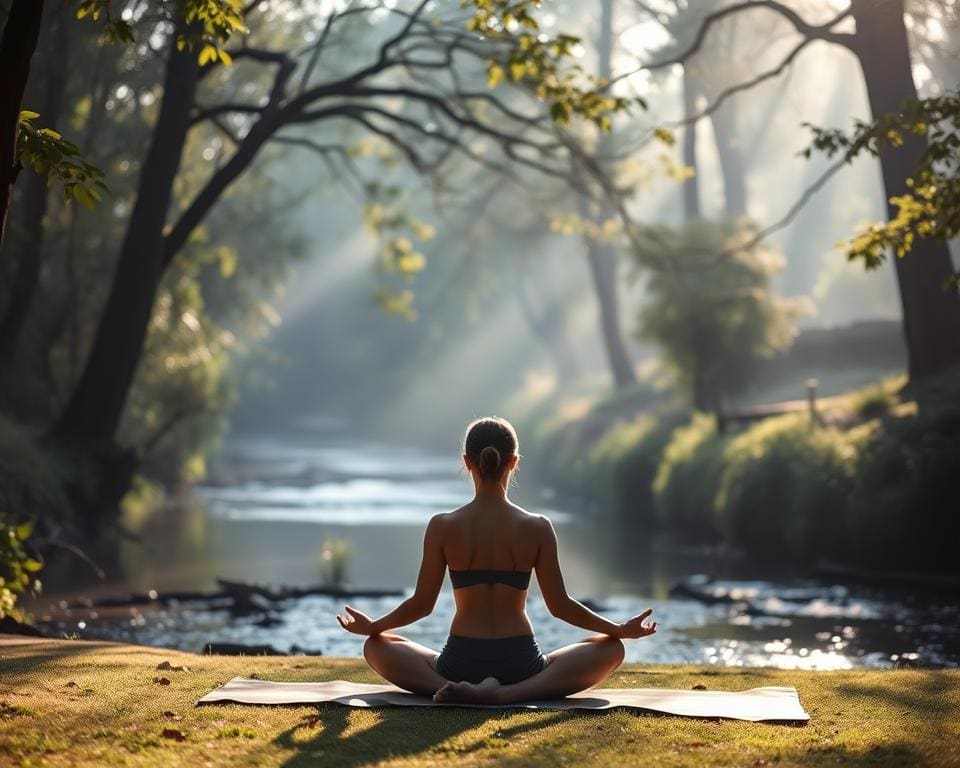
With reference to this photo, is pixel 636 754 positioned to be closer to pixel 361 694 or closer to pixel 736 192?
pixel 361 694

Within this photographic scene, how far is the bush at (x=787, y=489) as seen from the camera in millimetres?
20094

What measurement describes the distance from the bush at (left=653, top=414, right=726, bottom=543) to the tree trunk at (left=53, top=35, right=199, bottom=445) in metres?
10.3

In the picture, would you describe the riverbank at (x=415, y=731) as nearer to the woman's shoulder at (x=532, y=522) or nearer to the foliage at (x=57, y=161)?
the woman's shoulder at (x=532, y=522)

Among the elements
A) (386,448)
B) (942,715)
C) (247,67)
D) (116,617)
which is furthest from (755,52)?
(386,448)

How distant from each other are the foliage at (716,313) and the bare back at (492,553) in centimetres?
2304

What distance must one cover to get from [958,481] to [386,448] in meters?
44.6

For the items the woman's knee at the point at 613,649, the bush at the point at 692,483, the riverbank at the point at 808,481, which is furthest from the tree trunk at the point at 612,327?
the woman's knee at the point at 613,649

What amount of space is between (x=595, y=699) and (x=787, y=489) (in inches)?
572

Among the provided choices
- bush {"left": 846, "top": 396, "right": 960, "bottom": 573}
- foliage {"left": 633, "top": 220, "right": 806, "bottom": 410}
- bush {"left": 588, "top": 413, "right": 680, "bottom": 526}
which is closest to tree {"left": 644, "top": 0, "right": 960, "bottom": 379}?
bush {"left": 846, "top": 396, "right": 960, "bottom": 573}

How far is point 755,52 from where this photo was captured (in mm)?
27125

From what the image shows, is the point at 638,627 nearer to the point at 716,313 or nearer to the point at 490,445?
the point at 490,445

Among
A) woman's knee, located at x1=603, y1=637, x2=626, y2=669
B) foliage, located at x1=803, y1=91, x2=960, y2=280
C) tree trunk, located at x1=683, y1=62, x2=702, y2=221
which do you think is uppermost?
tree trunk, located at x1=683, y1=62, x2=702, y2=221

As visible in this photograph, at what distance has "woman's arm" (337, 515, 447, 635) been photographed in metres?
7.96

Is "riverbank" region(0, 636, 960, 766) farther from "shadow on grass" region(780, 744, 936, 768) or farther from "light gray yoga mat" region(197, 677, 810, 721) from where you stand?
"light gray yoga mat" region(197, 677, 810, 721)
